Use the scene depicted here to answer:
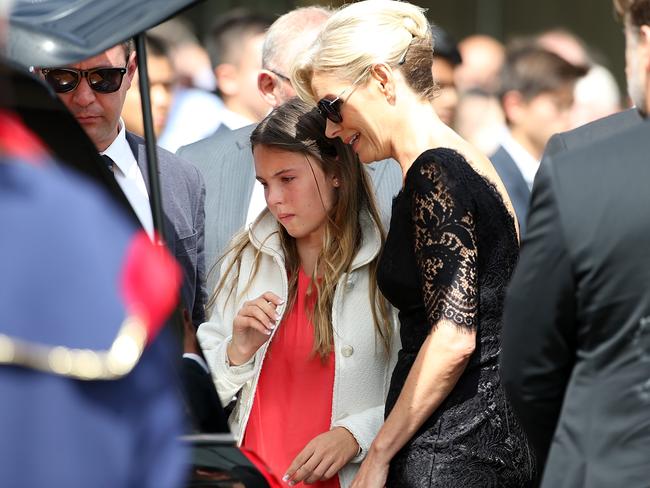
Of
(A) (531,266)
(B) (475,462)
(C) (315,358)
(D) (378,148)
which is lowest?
Result: (B) (475,462)

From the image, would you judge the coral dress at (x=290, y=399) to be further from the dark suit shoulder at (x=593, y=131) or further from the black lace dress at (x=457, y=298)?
the dark suit shoulder at (x=593, y=131)

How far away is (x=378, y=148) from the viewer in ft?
11.5

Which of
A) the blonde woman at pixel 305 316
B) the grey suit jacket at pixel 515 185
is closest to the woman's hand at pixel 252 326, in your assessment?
the blonde woman at pixel 305 316

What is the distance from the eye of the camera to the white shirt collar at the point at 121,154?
4.07m

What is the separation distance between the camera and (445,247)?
10.6 feet

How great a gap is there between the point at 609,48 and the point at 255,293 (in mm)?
9521

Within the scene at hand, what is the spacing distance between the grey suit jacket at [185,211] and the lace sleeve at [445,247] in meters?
1.08

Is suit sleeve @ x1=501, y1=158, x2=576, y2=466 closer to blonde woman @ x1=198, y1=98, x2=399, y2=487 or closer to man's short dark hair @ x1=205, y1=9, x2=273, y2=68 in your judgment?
blonde woman @ x1=198, y1=98, x2=399, y2=487

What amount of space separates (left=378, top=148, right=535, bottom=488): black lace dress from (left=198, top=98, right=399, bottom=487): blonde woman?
7.4 inches

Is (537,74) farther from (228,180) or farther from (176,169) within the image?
(176,169)

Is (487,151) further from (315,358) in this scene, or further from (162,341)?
(162,341)

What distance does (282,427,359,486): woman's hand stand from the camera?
344 centimetres

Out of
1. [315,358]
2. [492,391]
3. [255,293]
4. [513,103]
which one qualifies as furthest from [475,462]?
[513,103]

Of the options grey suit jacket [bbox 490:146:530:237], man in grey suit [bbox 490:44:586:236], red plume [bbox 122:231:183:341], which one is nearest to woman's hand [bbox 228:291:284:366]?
red plume [bbox 122:231:183:341]
